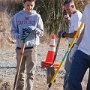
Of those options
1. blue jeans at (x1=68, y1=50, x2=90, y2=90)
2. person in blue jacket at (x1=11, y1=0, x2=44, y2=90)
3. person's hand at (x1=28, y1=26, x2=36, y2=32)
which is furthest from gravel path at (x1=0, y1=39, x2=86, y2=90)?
blue jeans at (x1=68, y1=50, x2=90, y2=90)

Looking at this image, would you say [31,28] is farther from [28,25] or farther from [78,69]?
[78,69]

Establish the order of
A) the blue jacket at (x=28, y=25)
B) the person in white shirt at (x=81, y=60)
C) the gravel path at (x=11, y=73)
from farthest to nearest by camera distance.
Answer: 1. the gravel path at (x=11, y=73)
2. the blue jacket at (x=28, y=25)
3. the person in white shirt at (x=81, y=60)

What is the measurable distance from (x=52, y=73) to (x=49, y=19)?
806 cm

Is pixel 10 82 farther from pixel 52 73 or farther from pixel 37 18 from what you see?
pixel 37 18

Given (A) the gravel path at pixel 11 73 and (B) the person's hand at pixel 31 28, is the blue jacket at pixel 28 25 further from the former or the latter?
(A) the gravel path at pixel 11 73

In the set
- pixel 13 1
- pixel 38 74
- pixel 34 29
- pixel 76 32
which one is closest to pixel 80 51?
pixel 76 32

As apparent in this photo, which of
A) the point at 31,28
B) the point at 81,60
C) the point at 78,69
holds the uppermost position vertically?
the point at 31,28

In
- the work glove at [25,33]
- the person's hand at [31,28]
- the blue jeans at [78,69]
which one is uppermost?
the person's hand at [31,28]

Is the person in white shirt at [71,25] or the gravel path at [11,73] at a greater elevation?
the person in white shirt at [71,25]

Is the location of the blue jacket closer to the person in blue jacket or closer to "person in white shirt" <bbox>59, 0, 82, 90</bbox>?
the person in blue jacket

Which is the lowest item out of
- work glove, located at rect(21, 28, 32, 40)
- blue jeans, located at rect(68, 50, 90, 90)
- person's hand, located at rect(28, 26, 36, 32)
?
blue jeans, located at rect(68, 50, 90, 90)


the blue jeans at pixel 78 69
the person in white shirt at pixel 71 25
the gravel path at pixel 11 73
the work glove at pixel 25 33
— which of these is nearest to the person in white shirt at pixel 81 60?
the blue jeans at pixel 78 69

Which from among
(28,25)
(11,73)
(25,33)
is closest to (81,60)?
(25,33)

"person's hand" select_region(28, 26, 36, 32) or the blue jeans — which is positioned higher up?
"person's hand" select_region(28, 26, 36, 32)
